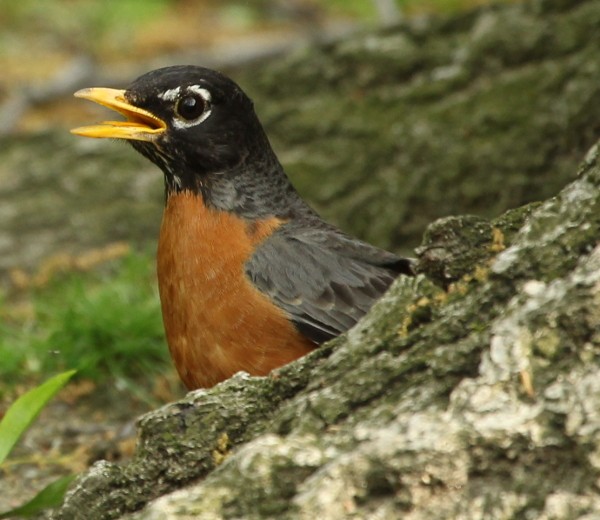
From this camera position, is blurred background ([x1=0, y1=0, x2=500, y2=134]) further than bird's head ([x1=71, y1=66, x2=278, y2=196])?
Yes

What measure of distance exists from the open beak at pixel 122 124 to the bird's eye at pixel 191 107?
0.12 m

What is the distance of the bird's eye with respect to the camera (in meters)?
6.21

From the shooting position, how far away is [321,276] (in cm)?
615

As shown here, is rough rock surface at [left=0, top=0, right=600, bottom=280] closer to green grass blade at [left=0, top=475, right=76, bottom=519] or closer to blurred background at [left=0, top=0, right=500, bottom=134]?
blurred background at [left=0, top=0, right=500, bottom=134]

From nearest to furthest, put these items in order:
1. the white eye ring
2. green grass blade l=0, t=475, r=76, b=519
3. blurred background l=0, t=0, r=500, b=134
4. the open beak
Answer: green grass blade l=0, t=475, r=76, b=519 < the open beak < the white eye ring < blurred background l=0, t=0, r=500, b=134

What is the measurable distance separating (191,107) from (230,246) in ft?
2.86

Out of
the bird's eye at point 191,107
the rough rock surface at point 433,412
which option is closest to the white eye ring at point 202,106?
the bird's eye at point 191,107

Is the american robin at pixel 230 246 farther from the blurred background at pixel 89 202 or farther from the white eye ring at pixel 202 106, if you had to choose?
the blurred background at pixel 89 202

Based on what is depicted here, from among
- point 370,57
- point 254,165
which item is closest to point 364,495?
point 254,165

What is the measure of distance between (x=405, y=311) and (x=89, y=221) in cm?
669

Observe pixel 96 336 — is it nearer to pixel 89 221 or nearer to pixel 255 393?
pixel 89 221

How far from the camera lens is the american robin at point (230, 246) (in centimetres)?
557

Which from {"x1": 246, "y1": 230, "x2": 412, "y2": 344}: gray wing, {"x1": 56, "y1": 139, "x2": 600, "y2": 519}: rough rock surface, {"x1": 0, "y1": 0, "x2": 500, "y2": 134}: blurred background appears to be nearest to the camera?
{"x1": 56, "y1": 139, "x2": 600, "y2": 519}: rough rock surface

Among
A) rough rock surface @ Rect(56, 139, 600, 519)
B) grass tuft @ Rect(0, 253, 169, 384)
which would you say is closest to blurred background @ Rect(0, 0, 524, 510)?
grass tuft @ Rect(0, 253, 169, 384)
